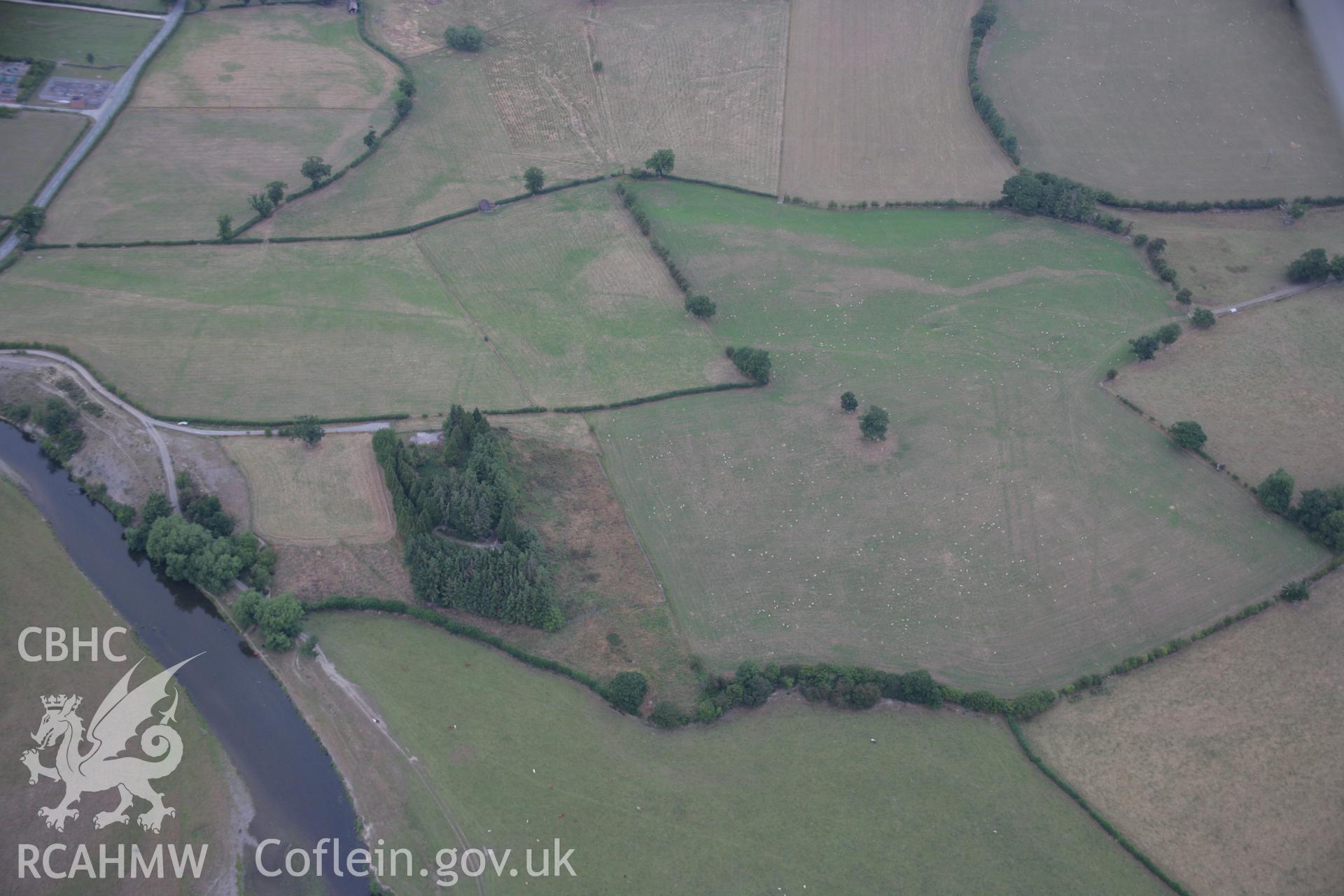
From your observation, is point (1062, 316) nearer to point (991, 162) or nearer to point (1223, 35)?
point (991, 162)

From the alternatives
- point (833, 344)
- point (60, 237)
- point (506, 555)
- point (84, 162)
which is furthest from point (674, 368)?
point (84, 162)

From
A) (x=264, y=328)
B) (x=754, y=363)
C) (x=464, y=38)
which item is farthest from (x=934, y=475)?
(x=464, y=38)

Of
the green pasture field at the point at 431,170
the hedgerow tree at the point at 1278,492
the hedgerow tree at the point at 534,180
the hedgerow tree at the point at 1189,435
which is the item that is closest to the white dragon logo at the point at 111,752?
the green pasture field at the point at 431,170

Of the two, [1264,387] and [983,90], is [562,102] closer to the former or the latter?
[983,90]

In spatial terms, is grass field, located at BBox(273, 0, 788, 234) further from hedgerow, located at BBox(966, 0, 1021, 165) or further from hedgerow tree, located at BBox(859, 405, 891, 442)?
hedgerow tree, located at BBox(859, 405, 891, 442)

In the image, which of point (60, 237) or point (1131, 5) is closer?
point (60, 237)

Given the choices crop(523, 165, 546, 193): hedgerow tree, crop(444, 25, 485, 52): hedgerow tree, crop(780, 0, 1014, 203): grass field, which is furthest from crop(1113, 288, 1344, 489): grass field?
crop(444, 25, 485, 52): hedgerow tree

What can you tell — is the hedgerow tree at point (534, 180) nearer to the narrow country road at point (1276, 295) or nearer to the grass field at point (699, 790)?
the grass field at point (699, 790)
